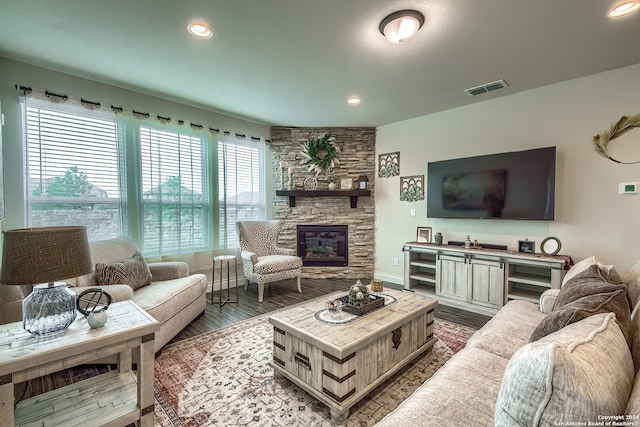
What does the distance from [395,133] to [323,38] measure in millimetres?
2629

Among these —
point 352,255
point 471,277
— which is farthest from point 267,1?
point 352,255

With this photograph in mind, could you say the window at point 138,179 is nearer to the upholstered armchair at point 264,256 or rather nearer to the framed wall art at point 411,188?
the upholstered armchair at point 264,256

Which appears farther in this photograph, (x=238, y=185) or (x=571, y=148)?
(x=238, y=185)

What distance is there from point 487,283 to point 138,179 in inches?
174

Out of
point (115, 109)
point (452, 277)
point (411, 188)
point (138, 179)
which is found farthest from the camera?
point (411, 188)

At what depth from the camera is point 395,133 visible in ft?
15.0

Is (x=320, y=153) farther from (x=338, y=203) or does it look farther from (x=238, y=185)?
(x=238, y=185)

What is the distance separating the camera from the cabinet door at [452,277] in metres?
3.43

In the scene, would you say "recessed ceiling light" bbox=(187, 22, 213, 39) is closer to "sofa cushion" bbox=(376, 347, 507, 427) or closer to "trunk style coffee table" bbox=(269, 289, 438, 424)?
"trunk style coffee table" bbox=(269, 289, 438, 424)

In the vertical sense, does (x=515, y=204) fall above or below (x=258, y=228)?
above

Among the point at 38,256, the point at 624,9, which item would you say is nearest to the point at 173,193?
the point at 38,256

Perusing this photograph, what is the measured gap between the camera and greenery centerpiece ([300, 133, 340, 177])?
4.62m

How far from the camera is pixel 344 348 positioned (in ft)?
5.08

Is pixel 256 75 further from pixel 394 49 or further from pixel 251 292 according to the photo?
pixel 251 292
